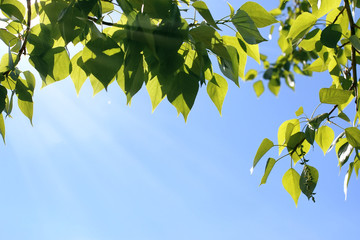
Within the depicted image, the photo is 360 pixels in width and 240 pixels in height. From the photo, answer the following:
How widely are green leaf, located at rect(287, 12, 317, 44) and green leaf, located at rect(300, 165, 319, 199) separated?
233mm

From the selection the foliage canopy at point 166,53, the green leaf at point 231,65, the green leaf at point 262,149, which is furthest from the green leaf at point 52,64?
the green leaf at point 262,149

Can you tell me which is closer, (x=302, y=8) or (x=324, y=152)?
(x=324, y=152)

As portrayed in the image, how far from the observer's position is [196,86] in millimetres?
515

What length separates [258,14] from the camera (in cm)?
59

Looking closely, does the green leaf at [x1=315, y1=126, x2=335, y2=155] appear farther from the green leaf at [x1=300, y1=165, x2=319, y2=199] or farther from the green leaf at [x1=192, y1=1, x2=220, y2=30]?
the green leaf at [x1=192, y1=1, x2=220, y2=30]

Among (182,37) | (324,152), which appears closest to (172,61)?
(182,37)

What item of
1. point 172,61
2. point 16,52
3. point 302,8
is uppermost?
point 302,8

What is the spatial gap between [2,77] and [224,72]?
0.33 metres

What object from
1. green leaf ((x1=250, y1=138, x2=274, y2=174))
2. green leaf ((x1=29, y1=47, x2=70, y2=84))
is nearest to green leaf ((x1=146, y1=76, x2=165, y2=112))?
green leaf ((x1=29, y1=47, x2=70, y2=84))

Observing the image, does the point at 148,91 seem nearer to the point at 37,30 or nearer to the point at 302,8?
the point at 37,30

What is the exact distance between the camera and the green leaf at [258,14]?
584 mm

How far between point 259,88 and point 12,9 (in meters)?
1.56

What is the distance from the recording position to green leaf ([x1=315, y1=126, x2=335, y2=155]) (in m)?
0.74

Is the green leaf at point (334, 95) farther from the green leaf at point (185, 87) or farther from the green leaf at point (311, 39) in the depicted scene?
the green leaf at point (185, 87)
